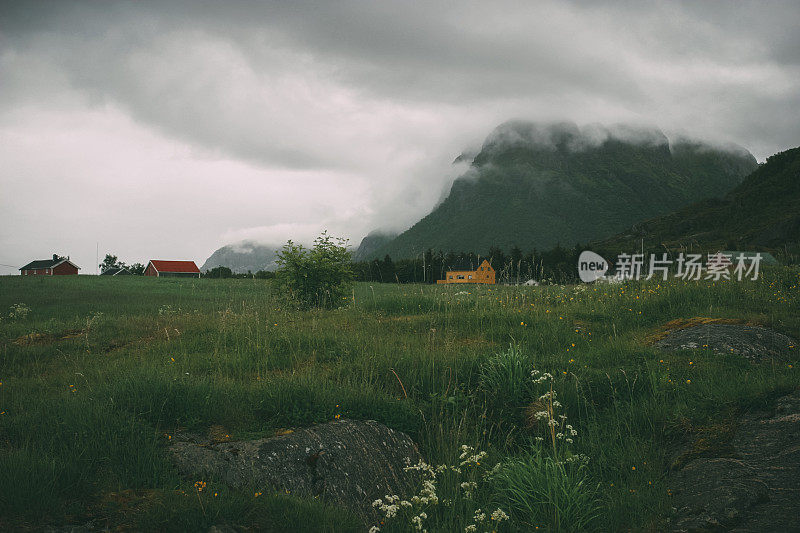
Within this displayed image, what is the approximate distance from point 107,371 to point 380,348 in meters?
4.20

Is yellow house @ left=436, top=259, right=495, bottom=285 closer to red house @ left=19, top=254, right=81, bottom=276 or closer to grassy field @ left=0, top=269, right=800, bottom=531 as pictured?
grassy field @ left=0, top=269, right=800, bottom=531

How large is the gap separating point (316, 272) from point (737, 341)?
1136cm

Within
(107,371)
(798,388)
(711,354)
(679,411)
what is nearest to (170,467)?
(107,371)

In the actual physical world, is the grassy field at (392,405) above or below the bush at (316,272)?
below

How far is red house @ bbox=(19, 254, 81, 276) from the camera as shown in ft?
202

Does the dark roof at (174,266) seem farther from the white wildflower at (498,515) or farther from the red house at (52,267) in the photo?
the white wildflower at (498,515)

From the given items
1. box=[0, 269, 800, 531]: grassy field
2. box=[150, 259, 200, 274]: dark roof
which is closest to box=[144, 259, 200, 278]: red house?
box=[150, 259, 200, 274]: dark roof

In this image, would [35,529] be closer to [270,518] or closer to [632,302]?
[270,518]

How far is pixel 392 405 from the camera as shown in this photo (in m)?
5.50

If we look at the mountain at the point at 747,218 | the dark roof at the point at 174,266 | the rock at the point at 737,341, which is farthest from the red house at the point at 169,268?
the mountain at the point at 747,218

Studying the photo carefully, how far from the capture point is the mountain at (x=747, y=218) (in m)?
97.5

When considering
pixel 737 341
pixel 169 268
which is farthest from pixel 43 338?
pixel 169 268

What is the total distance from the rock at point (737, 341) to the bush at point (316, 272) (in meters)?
9.86

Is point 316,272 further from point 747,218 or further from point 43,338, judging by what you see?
point 747,218
